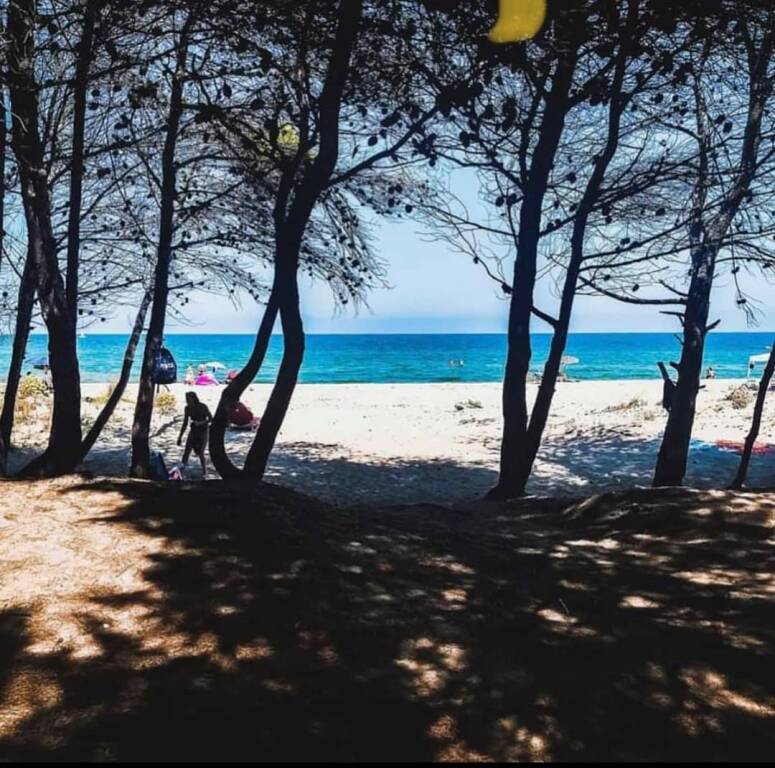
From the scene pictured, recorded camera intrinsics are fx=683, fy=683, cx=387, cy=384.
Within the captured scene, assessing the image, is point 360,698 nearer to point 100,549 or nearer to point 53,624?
point 53,624

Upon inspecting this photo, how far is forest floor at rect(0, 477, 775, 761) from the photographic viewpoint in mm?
3064

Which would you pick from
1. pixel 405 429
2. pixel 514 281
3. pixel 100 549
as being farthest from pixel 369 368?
pixel 100 549

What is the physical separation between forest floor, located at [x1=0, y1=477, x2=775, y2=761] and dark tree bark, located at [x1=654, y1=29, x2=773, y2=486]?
4.66 m

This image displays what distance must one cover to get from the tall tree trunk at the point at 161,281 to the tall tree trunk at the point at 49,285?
1.92m

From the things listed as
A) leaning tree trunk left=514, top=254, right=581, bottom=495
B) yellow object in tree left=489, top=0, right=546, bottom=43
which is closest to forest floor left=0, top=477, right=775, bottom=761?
leaning tree trunk left=514, top=254, right=581, bottom=495

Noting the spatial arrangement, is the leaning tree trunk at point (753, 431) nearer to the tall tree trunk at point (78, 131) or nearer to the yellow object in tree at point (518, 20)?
the yellow object in tree at point (518, 20)

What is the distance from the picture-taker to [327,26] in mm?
7641

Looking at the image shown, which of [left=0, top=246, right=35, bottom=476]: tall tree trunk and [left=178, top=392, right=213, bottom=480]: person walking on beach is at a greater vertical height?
[left=0, top=246, right=35, bottom=476]: tall tree trunk

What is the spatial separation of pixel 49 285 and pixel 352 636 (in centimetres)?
573

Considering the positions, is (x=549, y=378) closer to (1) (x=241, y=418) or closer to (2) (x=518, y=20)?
(2) (x=518, y=20)

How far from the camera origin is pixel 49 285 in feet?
25.0

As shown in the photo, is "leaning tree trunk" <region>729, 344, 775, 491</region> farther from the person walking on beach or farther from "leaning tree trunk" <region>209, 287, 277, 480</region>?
the person walking on beach

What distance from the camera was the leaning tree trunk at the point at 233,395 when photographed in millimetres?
8516

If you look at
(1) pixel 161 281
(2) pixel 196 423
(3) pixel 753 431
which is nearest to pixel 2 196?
(1) pixel 161 281
